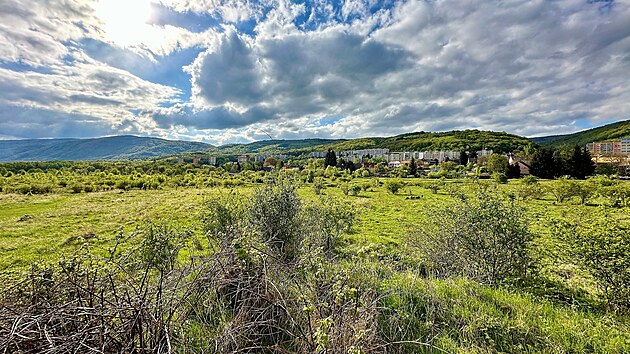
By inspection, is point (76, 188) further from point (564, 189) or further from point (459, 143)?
point (459, 143)

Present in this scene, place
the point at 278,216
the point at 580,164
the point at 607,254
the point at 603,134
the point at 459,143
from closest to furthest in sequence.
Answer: the point at 607,254
the point at 278,216
the point at 580,164
the point at 603,134
the point at 459,143

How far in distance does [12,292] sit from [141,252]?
134 inches

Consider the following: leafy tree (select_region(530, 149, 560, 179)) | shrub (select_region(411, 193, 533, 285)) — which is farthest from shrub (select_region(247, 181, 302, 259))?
leafy tree (select_region(530, 149, 560, 179))

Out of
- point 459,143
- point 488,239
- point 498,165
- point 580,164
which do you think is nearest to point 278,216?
point 488,239

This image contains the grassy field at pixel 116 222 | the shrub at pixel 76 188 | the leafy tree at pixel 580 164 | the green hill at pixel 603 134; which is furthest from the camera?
Answer: the green hill at pixel 603 134

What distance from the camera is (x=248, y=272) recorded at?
4.28m

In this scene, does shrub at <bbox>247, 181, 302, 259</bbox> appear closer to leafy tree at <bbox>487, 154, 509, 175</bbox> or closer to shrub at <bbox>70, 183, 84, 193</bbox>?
shrub at <bbox>70, 183, 84, 193</bbox>

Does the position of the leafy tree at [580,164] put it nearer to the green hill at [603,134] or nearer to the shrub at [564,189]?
the shrub at [564,189]

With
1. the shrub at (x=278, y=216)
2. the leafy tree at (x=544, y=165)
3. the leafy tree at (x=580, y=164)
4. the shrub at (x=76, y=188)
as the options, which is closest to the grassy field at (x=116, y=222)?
the shrub at (x=278, y=216)

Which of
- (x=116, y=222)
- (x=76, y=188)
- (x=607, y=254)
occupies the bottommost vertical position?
(x=116, y=222)

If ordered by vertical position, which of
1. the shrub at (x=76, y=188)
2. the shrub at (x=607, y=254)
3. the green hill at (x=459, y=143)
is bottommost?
the shrub at (x=76, y=188)

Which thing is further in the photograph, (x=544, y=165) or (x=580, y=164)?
(x=544, y=165)

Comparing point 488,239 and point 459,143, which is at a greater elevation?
point 459,143

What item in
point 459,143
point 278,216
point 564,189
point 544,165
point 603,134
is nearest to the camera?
point 278,216
